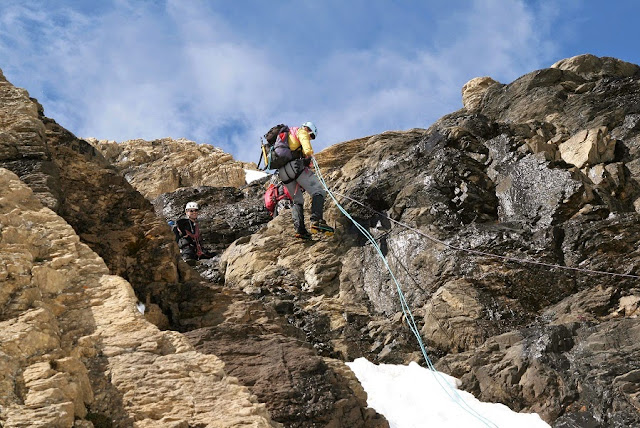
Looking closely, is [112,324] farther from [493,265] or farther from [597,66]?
[597,66]

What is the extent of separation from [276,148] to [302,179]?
109 cm

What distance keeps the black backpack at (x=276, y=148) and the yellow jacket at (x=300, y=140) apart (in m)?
0.13

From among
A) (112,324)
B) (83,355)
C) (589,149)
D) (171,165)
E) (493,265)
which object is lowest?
(83,355)

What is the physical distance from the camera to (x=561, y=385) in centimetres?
923

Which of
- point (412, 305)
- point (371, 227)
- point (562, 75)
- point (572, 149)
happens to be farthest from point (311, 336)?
point (562, 75)

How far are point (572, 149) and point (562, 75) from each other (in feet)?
32.2

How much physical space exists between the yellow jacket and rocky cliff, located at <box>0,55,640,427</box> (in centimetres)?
170

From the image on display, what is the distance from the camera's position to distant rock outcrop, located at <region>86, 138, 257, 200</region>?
43312 millimetres

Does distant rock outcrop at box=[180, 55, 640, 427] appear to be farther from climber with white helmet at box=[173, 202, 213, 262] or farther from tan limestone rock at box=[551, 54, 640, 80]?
tan limestone rock at box=[551, 54, 640, 80]

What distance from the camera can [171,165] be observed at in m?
46.5

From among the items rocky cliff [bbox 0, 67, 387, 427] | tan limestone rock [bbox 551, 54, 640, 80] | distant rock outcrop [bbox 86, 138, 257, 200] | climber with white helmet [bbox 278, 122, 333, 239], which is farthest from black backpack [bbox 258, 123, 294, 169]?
distant rock outcrop [bbox 86, 138, 257, 200]

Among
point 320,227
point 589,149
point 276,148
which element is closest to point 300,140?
point 276,148

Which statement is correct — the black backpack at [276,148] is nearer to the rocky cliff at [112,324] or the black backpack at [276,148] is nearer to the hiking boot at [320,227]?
the hiking boot at [320,227]

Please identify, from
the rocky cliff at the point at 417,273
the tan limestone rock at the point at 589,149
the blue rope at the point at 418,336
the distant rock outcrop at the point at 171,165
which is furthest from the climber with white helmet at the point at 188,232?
the distant rock outcrop at the point at 171,165
